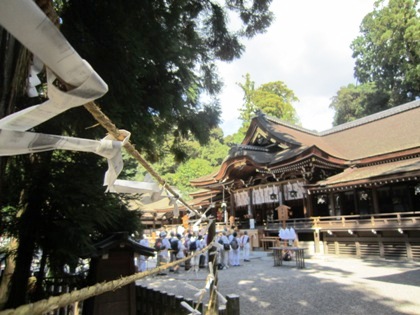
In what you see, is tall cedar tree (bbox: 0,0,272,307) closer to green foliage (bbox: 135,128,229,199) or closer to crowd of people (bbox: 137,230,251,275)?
crowd of people (bbox: 137,230,251,275)

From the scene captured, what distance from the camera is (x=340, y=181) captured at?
1237 centimetres

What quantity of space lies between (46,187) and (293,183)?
1290 cm

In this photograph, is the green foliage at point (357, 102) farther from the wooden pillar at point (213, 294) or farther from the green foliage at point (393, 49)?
the wooden pillar at point (213, 294)

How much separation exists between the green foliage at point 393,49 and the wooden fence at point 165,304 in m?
25.7

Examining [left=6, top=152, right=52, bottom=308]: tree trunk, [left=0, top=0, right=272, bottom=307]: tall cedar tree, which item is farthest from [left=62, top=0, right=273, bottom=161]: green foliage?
[left=6, top=152, right=52, bottom=308]: tree trunk

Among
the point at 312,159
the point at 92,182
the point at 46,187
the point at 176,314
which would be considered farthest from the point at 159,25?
the point at 312,159

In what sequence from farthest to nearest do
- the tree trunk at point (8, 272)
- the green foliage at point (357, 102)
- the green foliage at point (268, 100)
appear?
the green foliage at point (268, 100), the green foliage at point (357, 102), the tree trunk at point (8, 272)

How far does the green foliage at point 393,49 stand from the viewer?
22891 mm

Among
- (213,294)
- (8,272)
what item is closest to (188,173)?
(8,272)

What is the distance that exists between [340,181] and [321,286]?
6387 mm

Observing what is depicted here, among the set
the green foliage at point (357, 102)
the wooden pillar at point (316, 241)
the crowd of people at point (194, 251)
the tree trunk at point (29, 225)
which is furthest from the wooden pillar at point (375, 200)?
the green foliage at point (357, 102)

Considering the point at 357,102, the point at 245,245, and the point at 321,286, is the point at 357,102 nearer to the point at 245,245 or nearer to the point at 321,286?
the point at 245,245

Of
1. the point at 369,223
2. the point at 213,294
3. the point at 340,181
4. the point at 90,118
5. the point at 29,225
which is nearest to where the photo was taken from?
the point at 213,294

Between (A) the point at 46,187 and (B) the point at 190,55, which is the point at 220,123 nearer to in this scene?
(B) the point at 190,55
